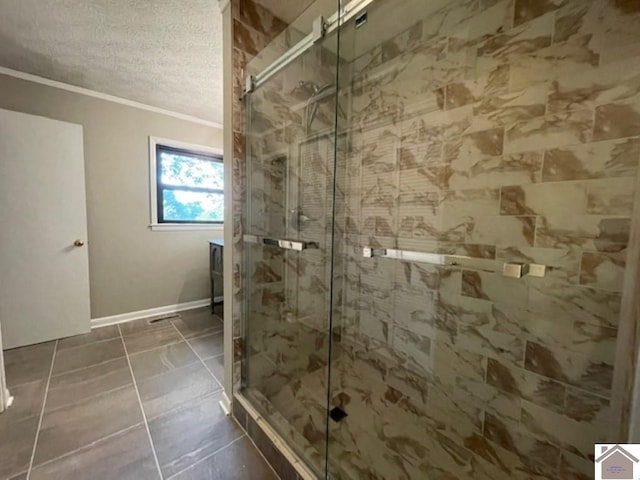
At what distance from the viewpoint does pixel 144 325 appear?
2748 mm

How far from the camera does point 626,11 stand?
2.78 feet

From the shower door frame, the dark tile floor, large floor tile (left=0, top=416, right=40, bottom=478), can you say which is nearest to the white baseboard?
the dark tile floor

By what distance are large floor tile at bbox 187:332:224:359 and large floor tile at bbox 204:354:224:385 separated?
0.06m

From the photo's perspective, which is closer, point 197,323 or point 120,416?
point 120,416

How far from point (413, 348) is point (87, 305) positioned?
300cm

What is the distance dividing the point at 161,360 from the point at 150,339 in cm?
47

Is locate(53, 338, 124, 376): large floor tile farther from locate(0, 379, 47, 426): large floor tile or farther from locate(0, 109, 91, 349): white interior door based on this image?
locate(0, 109, 91, 349): white interior door

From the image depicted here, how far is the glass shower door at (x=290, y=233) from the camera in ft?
5.18

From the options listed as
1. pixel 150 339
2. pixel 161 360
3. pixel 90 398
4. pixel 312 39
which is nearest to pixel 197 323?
pixel 150 339

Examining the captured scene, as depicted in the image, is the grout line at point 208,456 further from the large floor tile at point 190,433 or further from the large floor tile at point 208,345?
the large floor tile at point 208,345

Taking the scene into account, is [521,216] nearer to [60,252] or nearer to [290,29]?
[290,29]

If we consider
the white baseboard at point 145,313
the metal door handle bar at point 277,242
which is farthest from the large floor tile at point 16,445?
the metal door handle bar at point 277,242

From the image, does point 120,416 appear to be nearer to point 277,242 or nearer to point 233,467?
point 233,467

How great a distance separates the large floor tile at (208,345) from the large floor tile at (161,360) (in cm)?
6
